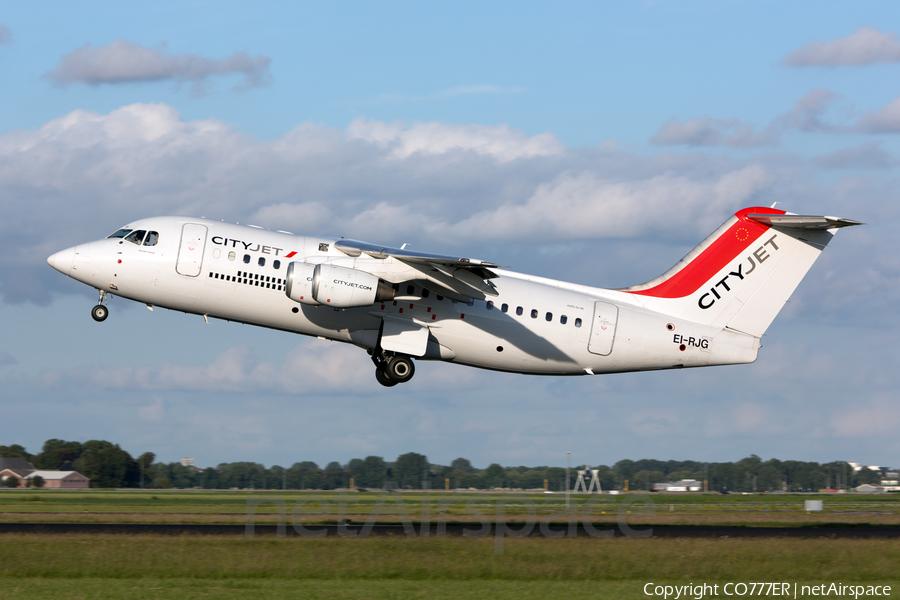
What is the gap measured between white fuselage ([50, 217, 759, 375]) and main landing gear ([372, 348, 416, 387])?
0.54 metres

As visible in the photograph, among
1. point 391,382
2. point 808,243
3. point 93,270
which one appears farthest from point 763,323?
point 93,270

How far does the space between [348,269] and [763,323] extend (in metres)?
14.3

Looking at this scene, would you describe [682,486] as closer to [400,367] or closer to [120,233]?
[400,367]

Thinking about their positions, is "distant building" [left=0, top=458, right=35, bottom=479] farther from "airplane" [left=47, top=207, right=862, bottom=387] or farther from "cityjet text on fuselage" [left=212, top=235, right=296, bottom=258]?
"cityjet text on fuselage" [left=212, top=235, right=296, bottom=258]

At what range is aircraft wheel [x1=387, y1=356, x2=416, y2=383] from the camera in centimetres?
2942

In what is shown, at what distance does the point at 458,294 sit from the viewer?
28.4m

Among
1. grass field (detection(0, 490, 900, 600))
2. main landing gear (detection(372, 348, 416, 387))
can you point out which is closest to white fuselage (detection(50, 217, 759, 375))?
main landing gear (detection(372, 348, 416, 387))

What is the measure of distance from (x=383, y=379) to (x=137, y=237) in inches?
345

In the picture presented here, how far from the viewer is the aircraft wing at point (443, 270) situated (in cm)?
2673

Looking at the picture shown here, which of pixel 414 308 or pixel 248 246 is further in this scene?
pixel 414 308

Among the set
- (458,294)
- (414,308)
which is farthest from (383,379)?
(458,294)

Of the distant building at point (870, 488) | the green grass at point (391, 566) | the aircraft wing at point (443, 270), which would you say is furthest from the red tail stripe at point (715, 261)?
the distant building at point (870, 488)

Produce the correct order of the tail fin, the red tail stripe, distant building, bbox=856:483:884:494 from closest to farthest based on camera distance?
the tail fin
the red tail stripe
distant building, bbox=856:483:884:494

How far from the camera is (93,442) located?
2020 inches
